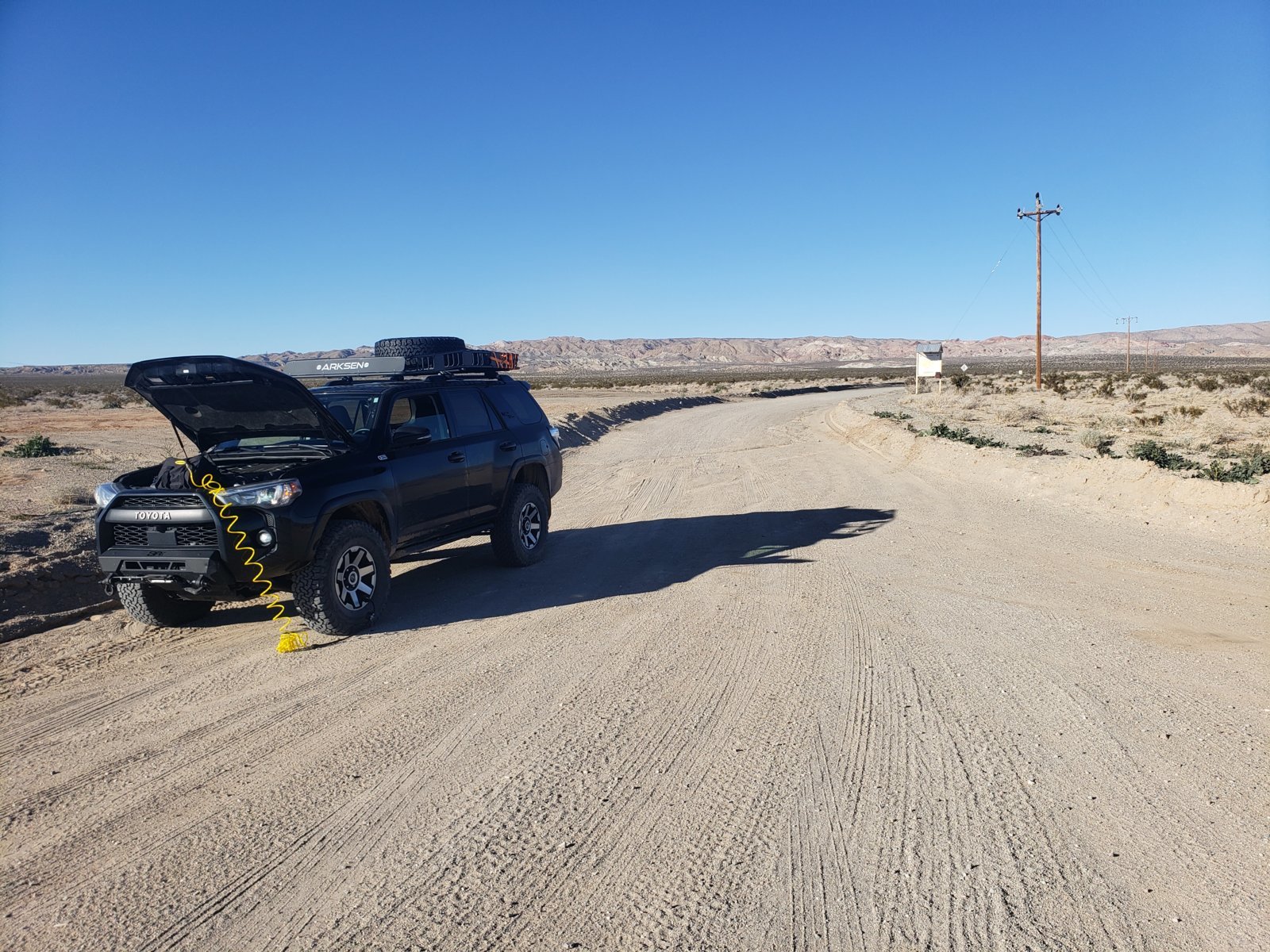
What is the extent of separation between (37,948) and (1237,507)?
12011 mm

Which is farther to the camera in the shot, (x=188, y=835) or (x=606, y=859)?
(x=188, y=835)

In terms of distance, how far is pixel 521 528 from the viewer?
9.66 m

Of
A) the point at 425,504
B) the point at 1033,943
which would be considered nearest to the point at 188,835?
the point at 1033,943

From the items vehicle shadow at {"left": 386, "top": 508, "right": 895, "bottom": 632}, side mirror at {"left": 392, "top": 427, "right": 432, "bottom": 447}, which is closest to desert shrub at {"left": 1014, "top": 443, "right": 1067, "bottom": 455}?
vehicle shadow at {"left": 386, "top": 508, "right": 895, "bottom": 632}

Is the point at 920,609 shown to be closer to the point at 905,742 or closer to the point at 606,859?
the point at 905,742

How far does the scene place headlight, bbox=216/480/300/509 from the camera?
6617 millimetres

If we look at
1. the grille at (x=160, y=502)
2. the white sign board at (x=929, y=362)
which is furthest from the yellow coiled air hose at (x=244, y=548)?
the white sign board at (x=929, y=362)

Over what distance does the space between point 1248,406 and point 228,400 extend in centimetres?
3054

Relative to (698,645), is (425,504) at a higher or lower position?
higher

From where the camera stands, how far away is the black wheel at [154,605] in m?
7.19

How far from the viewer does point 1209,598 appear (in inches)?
311

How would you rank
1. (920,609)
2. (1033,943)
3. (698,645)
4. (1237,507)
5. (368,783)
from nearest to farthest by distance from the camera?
(1033,943)
(368,783)
(698,645)
(920,609)
(1237,507)

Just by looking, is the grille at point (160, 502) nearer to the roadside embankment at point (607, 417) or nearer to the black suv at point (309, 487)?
the black suv at point (309, 487)

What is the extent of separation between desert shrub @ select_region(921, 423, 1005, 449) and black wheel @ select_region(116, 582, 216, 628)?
14.9 metres
